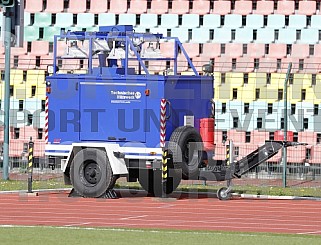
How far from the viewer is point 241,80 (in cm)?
5159

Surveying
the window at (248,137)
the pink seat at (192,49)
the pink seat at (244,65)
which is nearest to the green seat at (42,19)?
the pink seat at (192,49)

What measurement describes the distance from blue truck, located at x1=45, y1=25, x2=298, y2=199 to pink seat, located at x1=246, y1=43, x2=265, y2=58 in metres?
33.0

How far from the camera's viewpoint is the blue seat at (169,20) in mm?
70000

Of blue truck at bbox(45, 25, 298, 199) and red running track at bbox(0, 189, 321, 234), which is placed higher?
blue truck at bbox(45, 25, 298, 199)

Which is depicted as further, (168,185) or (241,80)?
(241,80)

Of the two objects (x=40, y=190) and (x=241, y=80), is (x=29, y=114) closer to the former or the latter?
(x=241, y=80)

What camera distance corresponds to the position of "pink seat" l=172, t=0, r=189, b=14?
70.3m

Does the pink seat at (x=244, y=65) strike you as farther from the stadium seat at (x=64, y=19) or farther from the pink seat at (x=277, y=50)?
the stadium seat at (x=64, y=19)

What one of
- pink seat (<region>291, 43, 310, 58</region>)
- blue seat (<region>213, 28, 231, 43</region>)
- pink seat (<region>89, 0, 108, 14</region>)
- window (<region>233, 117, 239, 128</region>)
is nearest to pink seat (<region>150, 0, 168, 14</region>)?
pink seat (<region>89, 0, 108, 14</region>)

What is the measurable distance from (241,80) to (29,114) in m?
8.11

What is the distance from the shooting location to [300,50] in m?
68.2

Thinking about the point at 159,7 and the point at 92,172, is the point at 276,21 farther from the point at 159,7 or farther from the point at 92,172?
the point at 92,172

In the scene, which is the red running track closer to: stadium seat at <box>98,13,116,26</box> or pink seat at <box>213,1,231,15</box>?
stadium seat at <box>98,13,116,26</box>

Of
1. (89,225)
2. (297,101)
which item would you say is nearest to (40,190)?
(89,225)
